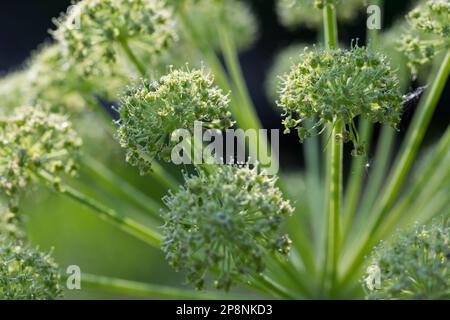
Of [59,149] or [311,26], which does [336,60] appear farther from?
[311,26]

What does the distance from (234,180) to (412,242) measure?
1.00 metres

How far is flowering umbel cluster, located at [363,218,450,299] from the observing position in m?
3.31

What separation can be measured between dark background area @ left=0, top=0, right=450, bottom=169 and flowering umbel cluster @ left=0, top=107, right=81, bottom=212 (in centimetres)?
508

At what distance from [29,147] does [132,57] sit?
3.27ft

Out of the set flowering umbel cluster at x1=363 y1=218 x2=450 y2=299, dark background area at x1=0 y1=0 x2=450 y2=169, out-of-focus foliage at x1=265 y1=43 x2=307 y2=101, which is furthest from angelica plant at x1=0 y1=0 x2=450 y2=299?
dark background area at x1=0 y1=0 x2=450 y2=169

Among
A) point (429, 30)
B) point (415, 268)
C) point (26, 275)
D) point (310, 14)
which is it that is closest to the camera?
point (415, 268)

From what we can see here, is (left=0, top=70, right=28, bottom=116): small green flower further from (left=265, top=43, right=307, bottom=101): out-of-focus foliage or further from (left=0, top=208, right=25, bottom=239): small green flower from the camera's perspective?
(left=265, top=43, right=307, bottom=101): out-of-focus foliage

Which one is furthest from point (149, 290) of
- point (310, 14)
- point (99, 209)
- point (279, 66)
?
point (279, 66)

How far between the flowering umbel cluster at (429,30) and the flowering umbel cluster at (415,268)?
1.32m

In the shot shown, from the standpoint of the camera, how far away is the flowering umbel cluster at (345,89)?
12.0 ft

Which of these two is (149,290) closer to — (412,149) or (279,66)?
(412,149)

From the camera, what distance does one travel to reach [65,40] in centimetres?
507

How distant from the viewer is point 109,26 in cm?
486

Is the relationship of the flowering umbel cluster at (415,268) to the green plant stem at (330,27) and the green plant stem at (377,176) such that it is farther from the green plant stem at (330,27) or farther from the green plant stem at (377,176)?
the green plant stem at (377,176)
